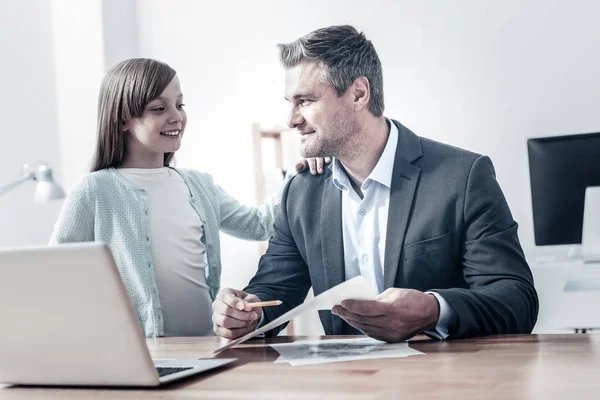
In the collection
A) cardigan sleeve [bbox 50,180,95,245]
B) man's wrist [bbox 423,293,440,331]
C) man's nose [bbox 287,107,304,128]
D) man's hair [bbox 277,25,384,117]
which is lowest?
man's wrist [bbox 423,293,440,331]

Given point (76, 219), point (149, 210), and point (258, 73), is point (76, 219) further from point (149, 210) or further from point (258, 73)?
point (258, 73)

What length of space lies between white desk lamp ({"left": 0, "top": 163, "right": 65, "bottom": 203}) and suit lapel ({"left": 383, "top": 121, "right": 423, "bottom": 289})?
2.12m

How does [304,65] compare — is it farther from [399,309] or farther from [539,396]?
[539,396]

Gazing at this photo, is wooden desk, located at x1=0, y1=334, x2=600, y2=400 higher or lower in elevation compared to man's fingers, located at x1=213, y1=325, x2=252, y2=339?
higher

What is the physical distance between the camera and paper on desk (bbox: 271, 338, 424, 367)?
1.19m

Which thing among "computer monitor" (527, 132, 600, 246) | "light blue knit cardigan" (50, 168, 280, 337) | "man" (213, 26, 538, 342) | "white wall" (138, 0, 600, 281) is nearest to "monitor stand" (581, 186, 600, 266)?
"white wall" (138, 0, 600, 281)

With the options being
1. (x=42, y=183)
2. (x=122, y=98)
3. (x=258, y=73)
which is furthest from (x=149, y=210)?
(x=258, y=73)

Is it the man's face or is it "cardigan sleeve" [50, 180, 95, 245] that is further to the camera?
"cardigan sleeve" [50, 180, 95, 245]

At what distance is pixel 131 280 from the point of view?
7.44 feet

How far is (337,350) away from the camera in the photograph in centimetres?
128

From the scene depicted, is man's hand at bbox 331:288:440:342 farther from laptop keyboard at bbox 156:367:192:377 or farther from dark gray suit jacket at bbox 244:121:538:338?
laptop keyboard at bbox 156:367:192:377

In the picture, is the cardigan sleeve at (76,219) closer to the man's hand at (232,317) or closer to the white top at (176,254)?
the white top at (176,254)

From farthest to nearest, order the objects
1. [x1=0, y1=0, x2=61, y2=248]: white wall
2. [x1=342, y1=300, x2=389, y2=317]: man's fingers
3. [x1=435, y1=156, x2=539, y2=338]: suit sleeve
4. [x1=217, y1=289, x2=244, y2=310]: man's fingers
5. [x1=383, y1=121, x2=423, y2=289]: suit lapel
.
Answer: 1. [x1=0, y1=0, x2=61, y2=248]: white wall
2. [x1=383, y1=121, x2=423, y2=289]: suit lapel
3. [x1=217, y1=289, x2=244, y2=310]: man's fingers
4. [x1=435, y1=156, x2=539, y2=338]: suit sleeve
5. [x1=342, y1=300, x2=389, y2=317]: man's fingers

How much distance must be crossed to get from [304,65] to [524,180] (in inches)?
80.3
